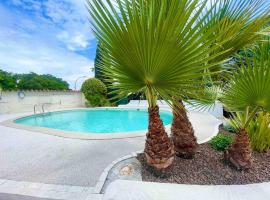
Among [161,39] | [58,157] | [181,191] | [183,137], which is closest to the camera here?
[161,39]

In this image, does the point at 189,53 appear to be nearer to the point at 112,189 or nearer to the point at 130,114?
the point at 112,189

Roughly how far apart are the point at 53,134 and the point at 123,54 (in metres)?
6.15

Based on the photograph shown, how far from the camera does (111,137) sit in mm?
7078

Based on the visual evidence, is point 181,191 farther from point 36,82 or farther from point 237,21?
point 36,82

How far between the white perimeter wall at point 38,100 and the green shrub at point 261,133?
17.4 m

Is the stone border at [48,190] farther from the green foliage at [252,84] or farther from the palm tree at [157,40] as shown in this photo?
the green foliage at [252,84]

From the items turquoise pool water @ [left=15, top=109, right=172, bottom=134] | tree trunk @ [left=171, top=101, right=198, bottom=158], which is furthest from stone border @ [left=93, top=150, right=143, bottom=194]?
turquoise pool water @ [left=15, top=109, right=172, bottom=134]

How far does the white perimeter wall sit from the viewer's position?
15.7 meters

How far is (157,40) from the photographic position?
2559mm

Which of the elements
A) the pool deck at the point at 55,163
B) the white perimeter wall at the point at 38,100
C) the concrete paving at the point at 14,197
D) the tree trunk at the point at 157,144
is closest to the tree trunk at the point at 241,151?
the tree trunk at the point at 157,144

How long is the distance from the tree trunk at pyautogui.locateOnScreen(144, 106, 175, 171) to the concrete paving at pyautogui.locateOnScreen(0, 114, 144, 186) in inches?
54.2

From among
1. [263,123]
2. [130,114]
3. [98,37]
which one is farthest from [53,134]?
[130,114]

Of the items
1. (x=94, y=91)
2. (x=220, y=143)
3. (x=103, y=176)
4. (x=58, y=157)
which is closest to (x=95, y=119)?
(x=94, y=91)

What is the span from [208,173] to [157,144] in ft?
4.79
